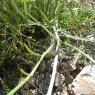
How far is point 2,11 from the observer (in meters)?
1.28

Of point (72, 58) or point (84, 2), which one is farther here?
point (84, 2)

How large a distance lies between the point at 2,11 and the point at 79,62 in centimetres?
42

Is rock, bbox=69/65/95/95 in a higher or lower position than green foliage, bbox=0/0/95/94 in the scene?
lower

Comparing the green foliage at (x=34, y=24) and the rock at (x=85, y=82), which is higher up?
the green foliage at (x=34, y=24)

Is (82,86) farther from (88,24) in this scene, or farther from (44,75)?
(88,24)

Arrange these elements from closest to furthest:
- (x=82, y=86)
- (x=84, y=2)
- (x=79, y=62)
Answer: (x=82, y=86), (x=79, y=62), (x=84, y=2)

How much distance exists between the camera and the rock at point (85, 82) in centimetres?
125

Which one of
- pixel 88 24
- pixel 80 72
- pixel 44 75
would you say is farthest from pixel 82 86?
pixel 88 24

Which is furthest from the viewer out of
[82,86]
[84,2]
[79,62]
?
[84,2]

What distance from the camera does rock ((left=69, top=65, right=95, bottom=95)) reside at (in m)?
1.25

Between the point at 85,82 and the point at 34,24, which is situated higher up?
the point at 34,24

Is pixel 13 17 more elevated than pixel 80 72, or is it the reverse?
pixel 13 17

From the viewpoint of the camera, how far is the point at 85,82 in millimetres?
1257

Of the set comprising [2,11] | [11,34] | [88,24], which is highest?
[2,11]
